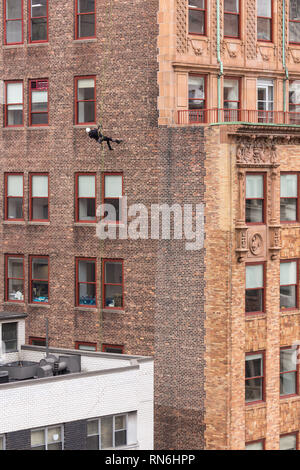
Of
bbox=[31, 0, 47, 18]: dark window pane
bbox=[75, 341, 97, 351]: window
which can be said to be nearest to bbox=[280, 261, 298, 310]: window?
bbox=[75, 341, 97, 351]: window

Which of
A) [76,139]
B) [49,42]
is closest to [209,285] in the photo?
[76,139]

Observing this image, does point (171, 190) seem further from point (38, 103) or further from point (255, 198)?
point (38, 103)

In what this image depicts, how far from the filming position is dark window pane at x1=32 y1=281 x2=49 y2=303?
58062mm

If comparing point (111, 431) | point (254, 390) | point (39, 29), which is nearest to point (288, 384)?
point (254, 390)

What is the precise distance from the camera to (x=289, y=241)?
54.7 m

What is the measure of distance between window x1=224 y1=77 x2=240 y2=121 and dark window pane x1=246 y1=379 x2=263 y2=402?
12.6 meters

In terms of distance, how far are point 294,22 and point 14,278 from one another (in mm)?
19139

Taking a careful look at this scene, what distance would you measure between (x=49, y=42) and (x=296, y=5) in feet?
41.0

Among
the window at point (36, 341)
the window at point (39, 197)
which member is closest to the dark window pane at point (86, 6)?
the window at point (39, 197)

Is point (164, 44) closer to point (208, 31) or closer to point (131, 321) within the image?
point (208, 31)

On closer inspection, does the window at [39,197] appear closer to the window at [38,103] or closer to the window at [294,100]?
the window at [38,103]

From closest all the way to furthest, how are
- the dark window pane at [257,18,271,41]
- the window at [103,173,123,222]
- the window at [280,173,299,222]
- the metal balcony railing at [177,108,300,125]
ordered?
the metal balcony railing at [177,108,300,125] < the window at [280,173,299,222] < the window at [103,173,123,222] < the dark window pane at [257,18,271,41]

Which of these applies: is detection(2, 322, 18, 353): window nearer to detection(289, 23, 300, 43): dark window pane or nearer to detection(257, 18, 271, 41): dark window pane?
detection(257, 18, 271, 41): dark window pane

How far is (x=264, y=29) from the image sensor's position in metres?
56.6
